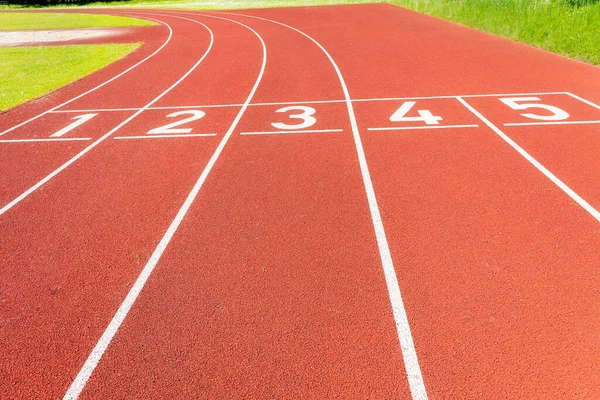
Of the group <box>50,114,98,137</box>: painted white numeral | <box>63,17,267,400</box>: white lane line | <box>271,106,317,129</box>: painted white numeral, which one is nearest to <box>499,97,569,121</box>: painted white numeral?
<box>271,106,317,129</box>: painted white numeral

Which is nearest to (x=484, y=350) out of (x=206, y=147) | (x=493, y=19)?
(x=206, y=147)

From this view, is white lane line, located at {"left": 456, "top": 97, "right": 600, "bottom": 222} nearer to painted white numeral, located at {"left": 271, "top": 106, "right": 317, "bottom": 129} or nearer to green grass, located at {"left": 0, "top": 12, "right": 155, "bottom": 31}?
painted white numeral, located at {"left": 271, "top": 106, "right": 317, "bottom": 129}

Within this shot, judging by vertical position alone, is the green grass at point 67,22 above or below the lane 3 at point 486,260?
above

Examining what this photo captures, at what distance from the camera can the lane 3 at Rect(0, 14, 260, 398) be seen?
405cm

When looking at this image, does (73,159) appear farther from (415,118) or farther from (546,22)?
(546,22)

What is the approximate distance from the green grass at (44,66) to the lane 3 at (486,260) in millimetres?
9550

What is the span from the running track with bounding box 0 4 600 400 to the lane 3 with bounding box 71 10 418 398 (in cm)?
2

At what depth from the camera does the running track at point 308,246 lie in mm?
3779

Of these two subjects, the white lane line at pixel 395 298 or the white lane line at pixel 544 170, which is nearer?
the white lane line at pixel 395 298

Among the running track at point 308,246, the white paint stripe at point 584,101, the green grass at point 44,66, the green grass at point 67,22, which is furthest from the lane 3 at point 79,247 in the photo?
the green grass at point 67,22

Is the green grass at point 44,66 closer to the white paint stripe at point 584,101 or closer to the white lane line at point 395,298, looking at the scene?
the white lane line at point 395,298

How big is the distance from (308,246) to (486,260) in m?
1.87

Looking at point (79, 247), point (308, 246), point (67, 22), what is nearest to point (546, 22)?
point (308, 246)

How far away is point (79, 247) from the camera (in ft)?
18.4
